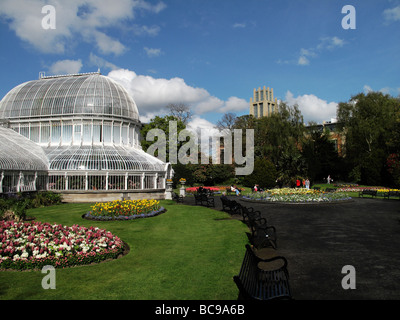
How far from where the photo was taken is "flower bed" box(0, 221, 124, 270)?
7383 mm

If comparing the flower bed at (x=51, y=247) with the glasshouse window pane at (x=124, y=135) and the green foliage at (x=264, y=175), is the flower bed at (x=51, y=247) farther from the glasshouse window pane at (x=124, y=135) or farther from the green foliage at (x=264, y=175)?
the green foliage at (x=264, y=175)

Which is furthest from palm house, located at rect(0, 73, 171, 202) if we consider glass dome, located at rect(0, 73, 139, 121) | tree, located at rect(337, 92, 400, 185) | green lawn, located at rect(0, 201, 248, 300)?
tree, located at rect(337, 92, 400, 185)

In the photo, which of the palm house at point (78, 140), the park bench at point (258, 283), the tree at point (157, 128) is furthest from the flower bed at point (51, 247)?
the tree at point (157, 128)

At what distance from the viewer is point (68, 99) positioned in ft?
97.5

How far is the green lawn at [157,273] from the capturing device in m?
5.74

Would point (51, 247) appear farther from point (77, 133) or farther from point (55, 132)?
point (55, 132)

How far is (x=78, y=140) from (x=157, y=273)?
25.3m

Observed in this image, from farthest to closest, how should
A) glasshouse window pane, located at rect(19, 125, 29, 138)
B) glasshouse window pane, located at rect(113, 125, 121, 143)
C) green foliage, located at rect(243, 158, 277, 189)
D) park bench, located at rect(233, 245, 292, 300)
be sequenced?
green foliage, located at rect(243, 158, 277, 189), glasshouse window pane, located at rect(113, 125, 121, 143), glasshouse window pane, located at rect(19, 125, 29, 138), park bench, located at rect(233, 245, 292, 300)

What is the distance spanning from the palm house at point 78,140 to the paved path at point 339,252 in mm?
14581

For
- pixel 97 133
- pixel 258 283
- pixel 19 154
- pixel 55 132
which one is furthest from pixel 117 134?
pixel 258 283

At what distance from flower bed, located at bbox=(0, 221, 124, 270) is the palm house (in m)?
14.5

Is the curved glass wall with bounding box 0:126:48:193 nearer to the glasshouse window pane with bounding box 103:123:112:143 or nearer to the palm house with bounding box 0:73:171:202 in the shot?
the palm house with bounding box 0:73:171:202
